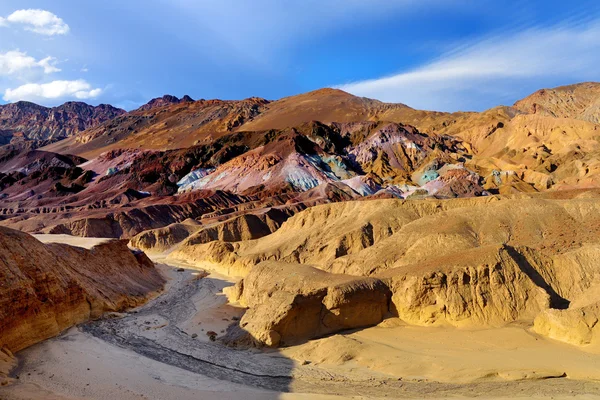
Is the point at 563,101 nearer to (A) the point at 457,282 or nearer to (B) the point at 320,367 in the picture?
(A) the point at 457,282

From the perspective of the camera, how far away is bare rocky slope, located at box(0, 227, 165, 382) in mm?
18594

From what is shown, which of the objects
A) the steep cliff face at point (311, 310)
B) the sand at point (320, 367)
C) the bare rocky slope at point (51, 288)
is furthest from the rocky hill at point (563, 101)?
the bare rocky slope at point (51, 288)

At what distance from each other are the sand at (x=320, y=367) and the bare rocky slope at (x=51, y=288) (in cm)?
84

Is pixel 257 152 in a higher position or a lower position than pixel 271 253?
higher

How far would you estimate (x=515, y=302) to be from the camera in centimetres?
2089

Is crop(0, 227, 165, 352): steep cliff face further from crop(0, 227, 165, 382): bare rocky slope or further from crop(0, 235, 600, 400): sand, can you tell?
crop(0, 235, 600, 400): sand

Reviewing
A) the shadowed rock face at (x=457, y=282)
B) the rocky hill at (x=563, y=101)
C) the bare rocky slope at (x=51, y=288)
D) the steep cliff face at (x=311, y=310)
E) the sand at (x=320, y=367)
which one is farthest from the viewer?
the rocky hill at (x=563, y=101)

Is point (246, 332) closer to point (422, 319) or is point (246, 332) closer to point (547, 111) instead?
point (422, 319)

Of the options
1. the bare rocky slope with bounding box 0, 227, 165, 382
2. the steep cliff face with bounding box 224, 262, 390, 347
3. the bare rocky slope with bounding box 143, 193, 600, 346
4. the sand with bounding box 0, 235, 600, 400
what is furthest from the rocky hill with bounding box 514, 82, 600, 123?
the bare rocky slope with bounding box 0, 227, 165, 382

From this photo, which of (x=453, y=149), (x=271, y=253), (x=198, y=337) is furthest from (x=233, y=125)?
(x=198, y=337)

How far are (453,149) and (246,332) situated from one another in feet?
358

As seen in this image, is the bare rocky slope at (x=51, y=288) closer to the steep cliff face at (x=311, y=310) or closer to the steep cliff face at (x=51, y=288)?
the steep cliff face at (x=51, y=288)

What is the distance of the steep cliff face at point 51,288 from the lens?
1864cm

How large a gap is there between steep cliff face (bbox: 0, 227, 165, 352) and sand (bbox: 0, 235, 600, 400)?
0.87 m
